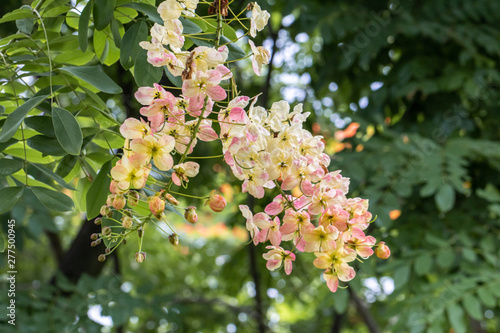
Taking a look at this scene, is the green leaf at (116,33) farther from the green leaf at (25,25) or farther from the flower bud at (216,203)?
the flower bud at (216,203)

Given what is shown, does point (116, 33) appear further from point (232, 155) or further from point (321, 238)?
point (321, 238)

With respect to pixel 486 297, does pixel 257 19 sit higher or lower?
higher

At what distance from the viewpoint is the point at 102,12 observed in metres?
0.62

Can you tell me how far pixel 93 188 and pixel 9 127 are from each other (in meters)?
0.12

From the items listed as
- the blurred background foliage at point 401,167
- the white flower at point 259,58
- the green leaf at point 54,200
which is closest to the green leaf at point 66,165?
the green leaf at point 54,200

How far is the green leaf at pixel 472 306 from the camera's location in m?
1.55

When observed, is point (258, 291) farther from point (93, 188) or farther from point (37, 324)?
point (93, 188)

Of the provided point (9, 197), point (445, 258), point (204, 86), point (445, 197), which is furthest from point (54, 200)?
point (445, 258)

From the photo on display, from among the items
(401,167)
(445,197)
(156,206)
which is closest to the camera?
(156,206)

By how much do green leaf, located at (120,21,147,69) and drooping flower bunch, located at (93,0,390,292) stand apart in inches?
3.2

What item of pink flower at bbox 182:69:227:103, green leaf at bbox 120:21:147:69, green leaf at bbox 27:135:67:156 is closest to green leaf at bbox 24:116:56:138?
green leaf at bbox 27:135:67:156

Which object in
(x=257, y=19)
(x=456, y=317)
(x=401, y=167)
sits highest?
(x=257, y=19)

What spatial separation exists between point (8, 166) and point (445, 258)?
1.39 meters

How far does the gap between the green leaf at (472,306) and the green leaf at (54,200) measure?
4.35 ft
